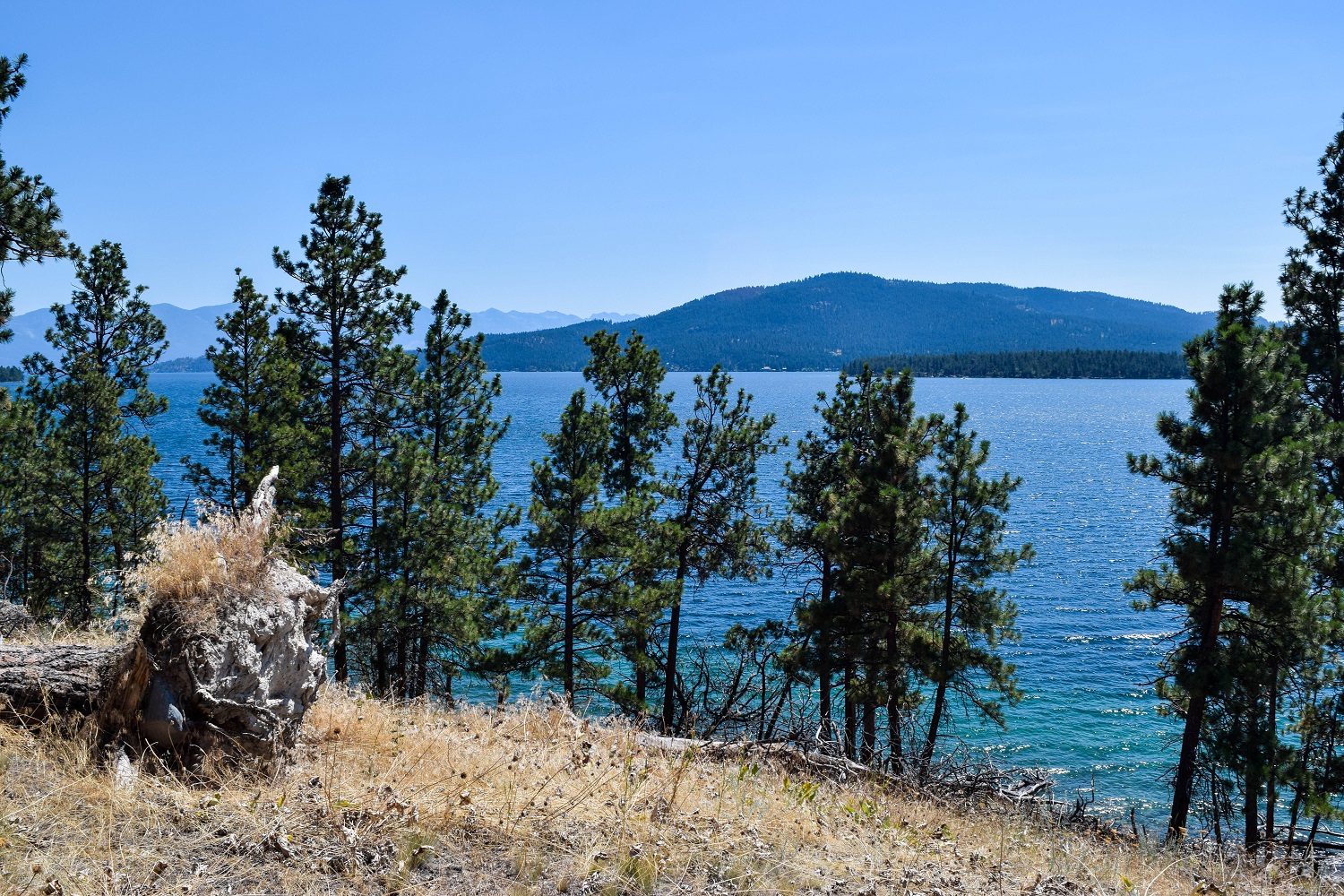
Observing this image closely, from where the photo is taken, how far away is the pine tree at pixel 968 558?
1692 cm

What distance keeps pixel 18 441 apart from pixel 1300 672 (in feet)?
108

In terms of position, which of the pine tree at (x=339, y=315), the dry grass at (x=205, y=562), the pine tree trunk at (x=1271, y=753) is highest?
the pine tree at (x=339, y=315)

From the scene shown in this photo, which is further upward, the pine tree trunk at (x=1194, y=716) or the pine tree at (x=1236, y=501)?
the pine tree at (x=1236, y=501)

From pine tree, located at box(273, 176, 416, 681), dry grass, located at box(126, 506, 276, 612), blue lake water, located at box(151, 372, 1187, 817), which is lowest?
blue lake water, located at box(151, 372, 1187, 817)

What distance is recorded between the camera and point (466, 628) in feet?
61.6

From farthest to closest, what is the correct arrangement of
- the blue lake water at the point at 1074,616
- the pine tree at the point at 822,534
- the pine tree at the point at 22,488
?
1. the pine tree at the point at 22,488
2. the blue lake water at the point at 1074,616
3. the pine tree at the point at 822,534

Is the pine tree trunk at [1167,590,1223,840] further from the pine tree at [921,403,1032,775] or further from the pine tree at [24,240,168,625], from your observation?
the pine tree at [24,240,168,625]

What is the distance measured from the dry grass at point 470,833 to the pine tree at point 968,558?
9982 mm

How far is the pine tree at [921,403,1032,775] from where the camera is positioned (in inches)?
666

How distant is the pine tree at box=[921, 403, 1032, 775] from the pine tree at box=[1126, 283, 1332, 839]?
3069 millimetres

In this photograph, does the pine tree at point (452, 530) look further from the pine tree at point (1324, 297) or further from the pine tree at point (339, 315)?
the pine tree at point (1324, 297)

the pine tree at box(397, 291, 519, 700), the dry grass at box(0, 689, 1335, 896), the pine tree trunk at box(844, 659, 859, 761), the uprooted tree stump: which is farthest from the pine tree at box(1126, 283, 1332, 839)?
the uprooted tree stump

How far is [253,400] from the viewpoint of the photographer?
1942 centimetres

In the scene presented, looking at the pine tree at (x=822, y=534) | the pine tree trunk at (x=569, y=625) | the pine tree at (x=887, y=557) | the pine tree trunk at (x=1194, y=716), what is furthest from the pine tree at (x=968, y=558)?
the pine tree trunk at (x=569, y=625)
